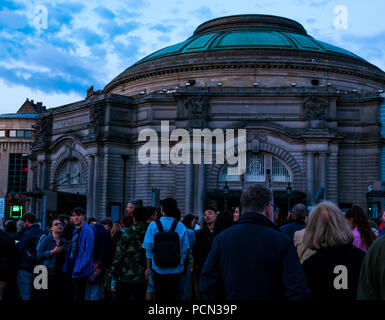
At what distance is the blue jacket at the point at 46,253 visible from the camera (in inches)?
498

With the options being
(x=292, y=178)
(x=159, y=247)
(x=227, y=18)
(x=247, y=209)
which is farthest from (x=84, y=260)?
(x=227, y=18)

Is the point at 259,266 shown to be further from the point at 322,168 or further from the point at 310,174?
the point at 322,168

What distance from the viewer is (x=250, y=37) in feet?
185

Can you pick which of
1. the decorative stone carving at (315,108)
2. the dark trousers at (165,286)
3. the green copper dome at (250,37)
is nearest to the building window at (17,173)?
the green copper dome at (250,37)

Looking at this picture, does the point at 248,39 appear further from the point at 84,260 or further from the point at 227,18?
the point at 84,260

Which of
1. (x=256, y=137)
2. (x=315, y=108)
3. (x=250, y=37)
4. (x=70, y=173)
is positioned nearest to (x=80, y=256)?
(x=256, y=137)

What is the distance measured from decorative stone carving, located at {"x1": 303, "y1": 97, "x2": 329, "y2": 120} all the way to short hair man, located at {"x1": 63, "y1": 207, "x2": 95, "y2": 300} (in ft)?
118

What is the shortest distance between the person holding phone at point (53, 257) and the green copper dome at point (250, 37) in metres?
43.2

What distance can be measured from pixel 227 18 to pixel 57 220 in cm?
5218

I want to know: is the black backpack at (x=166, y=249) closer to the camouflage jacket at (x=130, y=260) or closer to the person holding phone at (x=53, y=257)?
the camouflage jacket at (x=130, y=260)

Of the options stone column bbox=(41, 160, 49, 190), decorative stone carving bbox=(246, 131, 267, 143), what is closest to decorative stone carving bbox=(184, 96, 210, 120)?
decorative stone carving bbox=(246, 131, 267, 143)

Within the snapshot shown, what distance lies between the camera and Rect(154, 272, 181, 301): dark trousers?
1041 cm

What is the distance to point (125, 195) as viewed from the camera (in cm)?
4944

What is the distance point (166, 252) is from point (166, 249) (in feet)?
0.18
